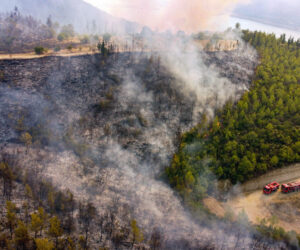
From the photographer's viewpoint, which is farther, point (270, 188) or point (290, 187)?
point (290, 187)

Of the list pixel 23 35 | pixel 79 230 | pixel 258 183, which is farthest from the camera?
pixel 23 35

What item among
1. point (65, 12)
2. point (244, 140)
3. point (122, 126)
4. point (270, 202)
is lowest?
point (270, 202)

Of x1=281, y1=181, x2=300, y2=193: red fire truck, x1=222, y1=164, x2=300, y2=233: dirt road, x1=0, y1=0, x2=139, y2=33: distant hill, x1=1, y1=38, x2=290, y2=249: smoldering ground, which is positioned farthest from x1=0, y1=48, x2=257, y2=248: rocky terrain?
x1=0, y1=0, x2=139, y2=33: distant hill

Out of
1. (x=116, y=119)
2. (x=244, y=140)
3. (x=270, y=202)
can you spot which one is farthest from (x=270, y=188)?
(x=116, y=119)

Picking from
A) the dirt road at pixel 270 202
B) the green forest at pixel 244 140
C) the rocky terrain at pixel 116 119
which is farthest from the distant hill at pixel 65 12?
the dirt road at pixel 270 202

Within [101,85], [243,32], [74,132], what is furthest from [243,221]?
[243,32]

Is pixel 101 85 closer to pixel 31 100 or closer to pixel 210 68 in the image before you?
pixel 31 100

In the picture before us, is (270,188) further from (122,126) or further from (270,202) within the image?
(122,126)
